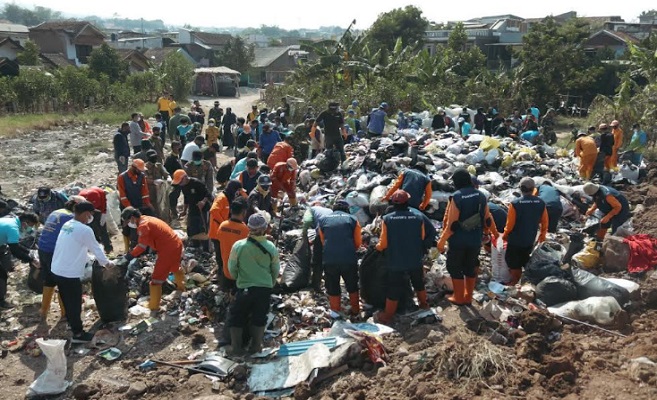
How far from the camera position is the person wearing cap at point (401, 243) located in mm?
5691

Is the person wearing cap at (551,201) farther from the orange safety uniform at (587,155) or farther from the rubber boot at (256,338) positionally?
the rubber boot at (256,338)

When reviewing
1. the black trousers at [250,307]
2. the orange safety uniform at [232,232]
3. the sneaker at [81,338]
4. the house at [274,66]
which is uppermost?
the house at [274,66]

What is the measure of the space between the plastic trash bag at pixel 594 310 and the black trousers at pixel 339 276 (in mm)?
2173

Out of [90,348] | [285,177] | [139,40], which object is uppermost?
[139,40]

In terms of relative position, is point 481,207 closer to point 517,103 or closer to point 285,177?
point 285,177

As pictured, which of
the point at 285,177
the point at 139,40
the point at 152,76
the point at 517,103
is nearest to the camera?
the point at 285,177

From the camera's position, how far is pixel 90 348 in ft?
18.6

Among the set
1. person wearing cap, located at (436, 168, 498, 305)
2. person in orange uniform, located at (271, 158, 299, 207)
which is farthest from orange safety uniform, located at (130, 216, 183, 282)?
person wearing cap, located at (436, 168, 498, 305)

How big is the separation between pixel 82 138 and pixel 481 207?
17357 millimetres

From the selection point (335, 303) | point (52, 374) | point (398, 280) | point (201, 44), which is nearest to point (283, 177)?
point (335, 303)

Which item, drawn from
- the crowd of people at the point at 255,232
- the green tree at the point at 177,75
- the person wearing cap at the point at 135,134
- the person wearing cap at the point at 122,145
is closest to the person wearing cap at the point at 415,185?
the crowd of people at the point at 255,232

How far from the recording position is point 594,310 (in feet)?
18.0

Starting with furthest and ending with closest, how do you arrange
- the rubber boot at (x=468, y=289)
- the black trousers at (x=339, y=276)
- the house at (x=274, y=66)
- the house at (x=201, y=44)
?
the house at (x=201, y=44) → the house at (x=274, y=66) → the rubber boot at (x=468, y=289) → the black trousers at (x=339, y=276)

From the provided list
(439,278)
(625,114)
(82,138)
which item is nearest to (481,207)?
(439,278)
